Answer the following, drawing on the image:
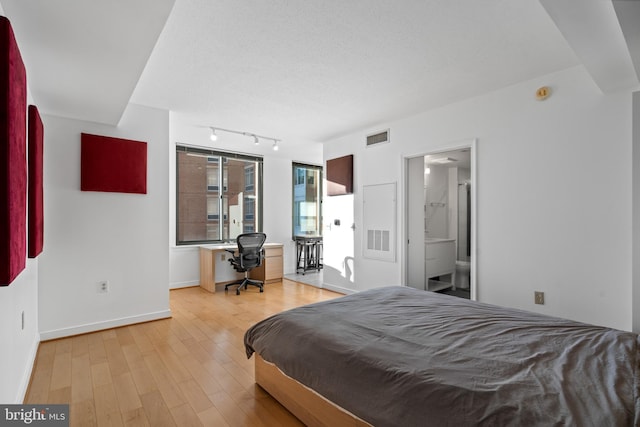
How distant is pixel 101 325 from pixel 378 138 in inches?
162

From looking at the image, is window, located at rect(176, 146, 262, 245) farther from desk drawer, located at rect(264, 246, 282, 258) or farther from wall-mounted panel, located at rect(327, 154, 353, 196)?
wall-mounted panel, located at rect(327, 154, 353, 196)

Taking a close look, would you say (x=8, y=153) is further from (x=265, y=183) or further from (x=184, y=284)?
(x=265, y=183)

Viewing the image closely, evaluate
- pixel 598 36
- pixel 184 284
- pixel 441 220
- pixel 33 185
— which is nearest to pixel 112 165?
pixel 33 185

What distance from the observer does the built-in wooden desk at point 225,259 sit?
16.9 feet

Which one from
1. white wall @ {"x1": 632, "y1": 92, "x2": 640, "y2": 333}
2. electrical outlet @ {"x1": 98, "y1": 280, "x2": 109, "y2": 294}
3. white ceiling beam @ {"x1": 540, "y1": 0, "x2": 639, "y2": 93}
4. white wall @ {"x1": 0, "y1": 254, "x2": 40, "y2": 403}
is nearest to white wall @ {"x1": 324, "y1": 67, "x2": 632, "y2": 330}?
white wall @ {"x1": 632, "y1": 92, "x2": 640, "y2": 333}

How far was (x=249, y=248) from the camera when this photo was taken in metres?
5.07

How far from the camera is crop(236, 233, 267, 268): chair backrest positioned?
16.4 feet

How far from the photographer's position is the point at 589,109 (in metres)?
2.69

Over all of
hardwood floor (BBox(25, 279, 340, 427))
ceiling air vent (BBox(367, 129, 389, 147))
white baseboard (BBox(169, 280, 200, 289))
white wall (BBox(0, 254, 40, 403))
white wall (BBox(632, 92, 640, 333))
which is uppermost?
ceiling air vent (BBox(367, 129, 389, 147))

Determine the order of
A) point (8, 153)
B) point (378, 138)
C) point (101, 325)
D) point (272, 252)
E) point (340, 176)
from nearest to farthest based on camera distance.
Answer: point (8, 153) < point (101, 325) < point (378, 138) < point (340, 176) < point (272, 252)

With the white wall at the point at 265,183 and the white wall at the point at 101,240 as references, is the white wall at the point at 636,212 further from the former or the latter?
the white wall at the point at 101,240

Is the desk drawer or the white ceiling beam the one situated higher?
the white ceiling beam

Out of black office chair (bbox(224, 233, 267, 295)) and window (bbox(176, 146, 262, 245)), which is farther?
window (bbox(176, 146, 262, 245))

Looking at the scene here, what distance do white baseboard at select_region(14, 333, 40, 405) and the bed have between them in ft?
4.77
